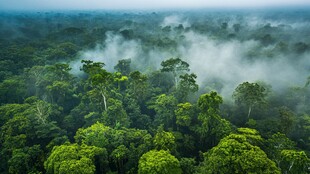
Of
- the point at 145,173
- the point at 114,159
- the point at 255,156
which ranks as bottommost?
the point at 114,159

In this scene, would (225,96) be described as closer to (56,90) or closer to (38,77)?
(56,90)

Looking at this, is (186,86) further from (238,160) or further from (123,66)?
(238,160)

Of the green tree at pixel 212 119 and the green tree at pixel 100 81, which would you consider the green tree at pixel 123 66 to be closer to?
the green tree at pixel 100 81

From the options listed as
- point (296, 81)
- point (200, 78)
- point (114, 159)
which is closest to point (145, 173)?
point (114, 159)

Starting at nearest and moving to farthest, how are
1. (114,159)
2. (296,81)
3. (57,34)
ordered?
(114,159) → (296,81) → (57,34)

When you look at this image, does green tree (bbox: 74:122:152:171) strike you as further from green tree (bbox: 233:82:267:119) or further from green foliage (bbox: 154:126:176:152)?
green tree (bbox: 233:82:267:119)

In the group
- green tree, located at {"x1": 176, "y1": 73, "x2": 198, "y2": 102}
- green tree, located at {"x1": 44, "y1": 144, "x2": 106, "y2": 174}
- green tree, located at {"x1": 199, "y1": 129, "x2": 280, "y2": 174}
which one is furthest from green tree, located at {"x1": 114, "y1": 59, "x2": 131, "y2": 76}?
green tree, located at {"x1": 199, "y1": 129, "x2": 280, "y2": 174}

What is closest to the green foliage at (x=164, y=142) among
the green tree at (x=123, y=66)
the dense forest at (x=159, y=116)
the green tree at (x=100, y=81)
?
the dense forest at (x=159, y=116)

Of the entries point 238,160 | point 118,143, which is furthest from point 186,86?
point 238,160
